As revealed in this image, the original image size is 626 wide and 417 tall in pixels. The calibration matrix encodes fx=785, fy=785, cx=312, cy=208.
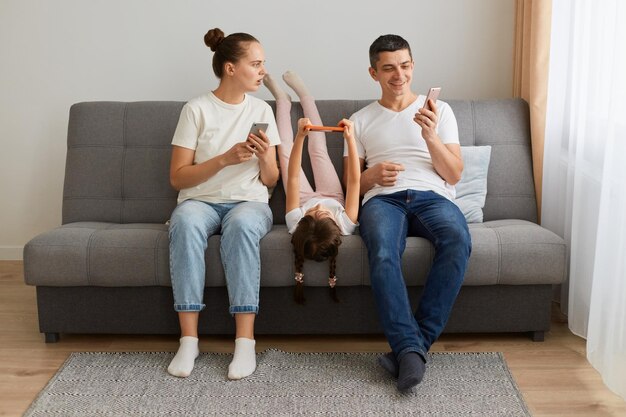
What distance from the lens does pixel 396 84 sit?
9.81ft

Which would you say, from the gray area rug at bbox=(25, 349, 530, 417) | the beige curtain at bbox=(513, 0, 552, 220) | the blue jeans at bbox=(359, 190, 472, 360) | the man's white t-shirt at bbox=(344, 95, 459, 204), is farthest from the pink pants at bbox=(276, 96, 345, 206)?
the beige curtain at bbox=(513, 0, 552, 220)

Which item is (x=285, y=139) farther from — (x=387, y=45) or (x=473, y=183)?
(x=473, y=183)

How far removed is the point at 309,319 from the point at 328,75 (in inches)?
53.1

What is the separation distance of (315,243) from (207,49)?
144 cm

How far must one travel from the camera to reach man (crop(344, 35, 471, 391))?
8.32 ft

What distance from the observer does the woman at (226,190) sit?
2660 millimetres

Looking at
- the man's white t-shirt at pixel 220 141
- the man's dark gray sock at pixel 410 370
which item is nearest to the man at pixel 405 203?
the man's dark gray sock at pixel 410 370

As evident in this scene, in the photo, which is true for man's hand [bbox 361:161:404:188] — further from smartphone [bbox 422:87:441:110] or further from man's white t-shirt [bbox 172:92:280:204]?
man's white t-shirt [bbox 172:92:280:204]

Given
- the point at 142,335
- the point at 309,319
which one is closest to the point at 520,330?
the point at 309,319

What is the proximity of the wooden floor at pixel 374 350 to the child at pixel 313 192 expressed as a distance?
0.90ft

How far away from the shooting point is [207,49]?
370 cm

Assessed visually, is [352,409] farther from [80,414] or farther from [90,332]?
[90,332]

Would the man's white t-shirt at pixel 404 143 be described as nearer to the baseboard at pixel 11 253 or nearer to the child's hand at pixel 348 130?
Answer: the child's hand at pixel 348 130

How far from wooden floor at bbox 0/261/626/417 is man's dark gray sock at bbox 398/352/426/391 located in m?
0.34
